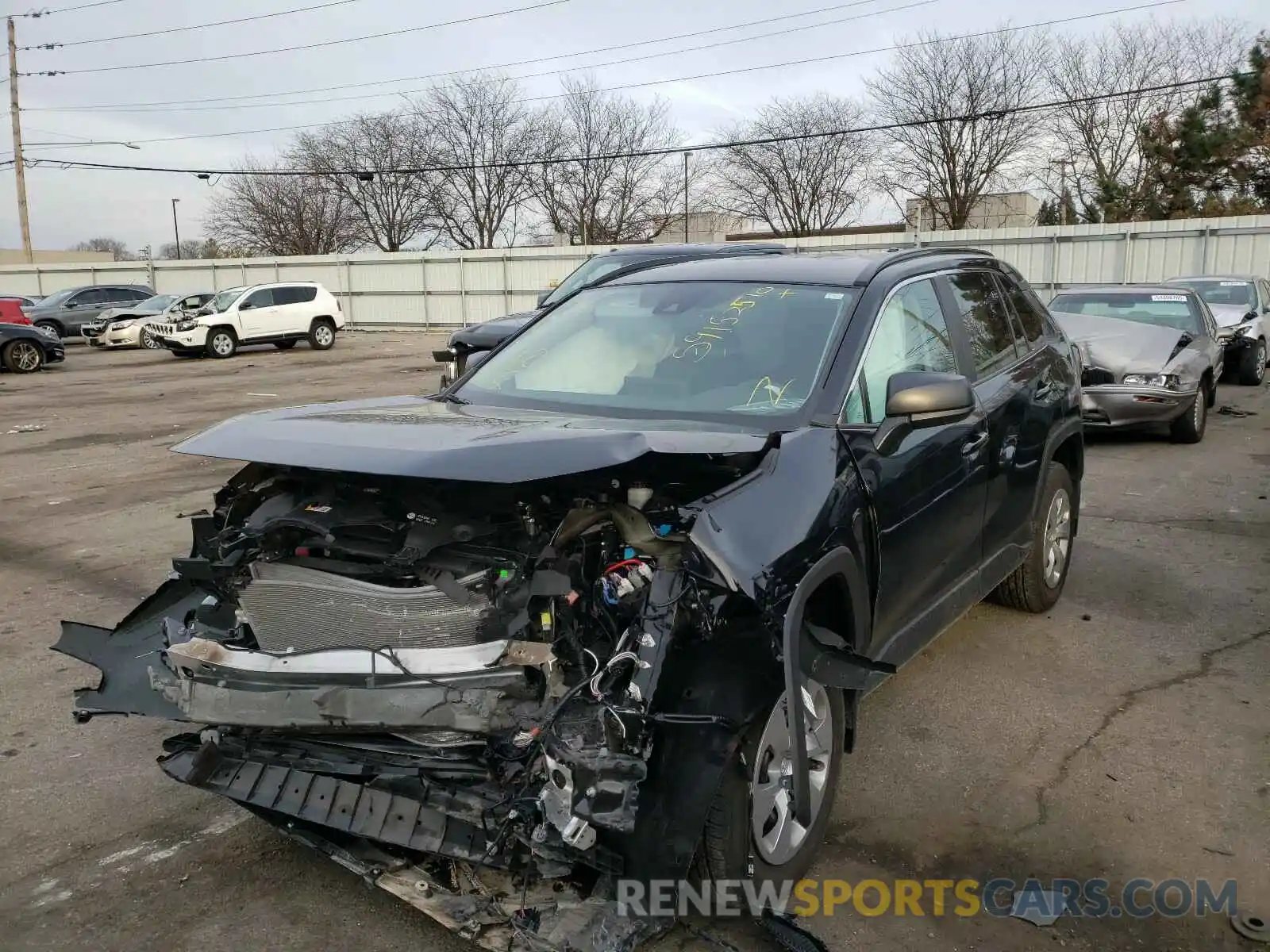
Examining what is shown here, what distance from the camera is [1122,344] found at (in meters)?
10.6

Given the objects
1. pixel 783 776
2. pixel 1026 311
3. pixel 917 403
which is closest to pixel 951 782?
pixel 783 776

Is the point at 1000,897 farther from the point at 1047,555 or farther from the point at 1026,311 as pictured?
the point at 1026,311

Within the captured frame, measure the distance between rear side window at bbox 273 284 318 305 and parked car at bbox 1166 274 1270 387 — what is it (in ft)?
66.4

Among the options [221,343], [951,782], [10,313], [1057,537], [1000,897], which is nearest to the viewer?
[1000,897]

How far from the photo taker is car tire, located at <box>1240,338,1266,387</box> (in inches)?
589

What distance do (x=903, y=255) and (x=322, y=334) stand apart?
80.6 feet

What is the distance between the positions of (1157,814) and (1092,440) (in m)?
8.51

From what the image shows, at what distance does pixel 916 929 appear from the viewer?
284cm

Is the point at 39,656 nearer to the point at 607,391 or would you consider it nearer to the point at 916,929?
the point at 607,391

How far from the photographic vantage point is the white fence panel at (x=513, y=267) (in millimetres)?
23000

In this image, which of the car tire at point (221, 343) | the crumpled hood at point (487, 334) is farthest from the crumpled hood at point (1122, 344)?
the car tire at point (221, 343)

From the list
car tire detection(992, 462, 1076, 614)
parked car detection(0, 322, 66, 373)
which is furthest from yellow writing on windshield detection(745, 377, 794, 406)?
parked car detection(0, 322, 66, 373)

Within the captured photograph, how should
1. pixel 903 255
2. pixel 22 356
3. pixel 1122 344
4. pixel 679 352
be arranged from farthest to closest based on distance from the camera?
pixel 22 356 < pixel 1122 344 < pixel 903 255 < pixel 679 352

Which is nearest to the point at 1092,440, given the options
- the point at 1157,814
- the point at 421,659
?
the point at 1157,814
